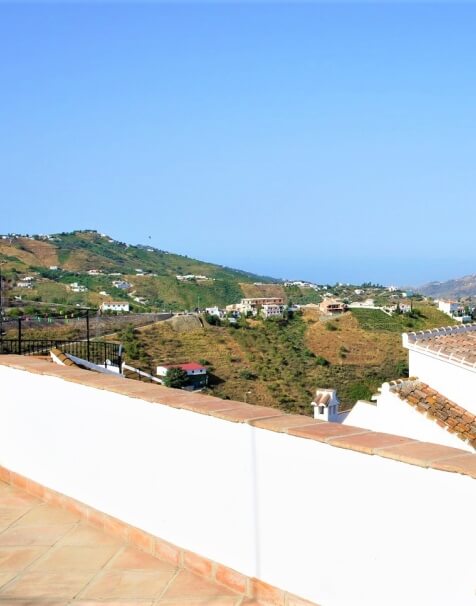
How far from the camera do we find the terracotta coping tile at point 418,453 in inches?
77.8

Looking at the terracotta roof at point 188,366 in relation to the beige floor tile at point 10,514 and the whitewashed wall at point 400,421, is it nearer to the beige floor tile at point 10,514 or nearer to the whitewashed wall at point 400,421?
the whitewashed wall at point 400,421

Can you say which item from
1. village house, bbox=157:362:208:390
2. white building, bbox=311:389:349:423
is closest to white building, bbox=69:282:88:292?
village house, bbox=157:362:208:390

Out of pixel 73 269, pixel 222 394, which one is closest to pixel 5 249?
pixel 73 269

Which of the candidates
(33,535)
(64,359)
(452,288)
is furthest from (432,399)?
(452,288)

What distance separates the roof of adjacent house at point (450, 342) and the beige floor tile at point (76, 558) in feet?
20.8

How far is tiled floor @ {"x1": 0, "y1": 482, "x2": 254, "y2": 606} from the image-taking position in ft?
7.87

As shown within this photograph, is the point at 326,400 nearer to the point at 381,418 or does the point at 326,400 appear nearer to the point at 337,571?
the point at 381,418

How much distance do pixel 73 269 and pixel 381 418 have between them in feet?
266

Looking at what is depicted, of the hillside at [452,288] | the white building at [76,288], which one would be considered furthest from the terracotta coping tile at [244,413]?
the hillside at [452,288]

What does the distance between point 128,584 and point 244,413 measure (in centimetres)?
72

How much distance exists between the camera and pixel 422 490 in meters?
1.96

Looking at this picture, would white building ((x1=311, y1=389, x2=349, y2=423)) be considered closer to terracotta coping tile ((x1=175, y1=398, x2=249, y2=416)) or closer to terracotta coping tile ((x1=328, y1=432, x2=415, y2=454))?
terracotta coping tile ((x1=175, y1=398, x2=249, y2=416))

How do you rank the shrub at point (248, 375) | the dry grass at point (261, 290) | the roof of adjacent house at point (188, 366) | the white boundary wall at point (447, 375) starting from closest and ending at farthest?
1. the white boundary wall at point (447, 375)
2. the roof of adjacent house at point (188, 366)
3. the shrub at point (248, 375)
4. the dry grass at point (261, 290)

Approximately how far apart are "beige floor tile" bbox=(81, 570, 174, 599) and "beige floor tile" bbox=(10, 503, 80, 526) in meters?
0.58
